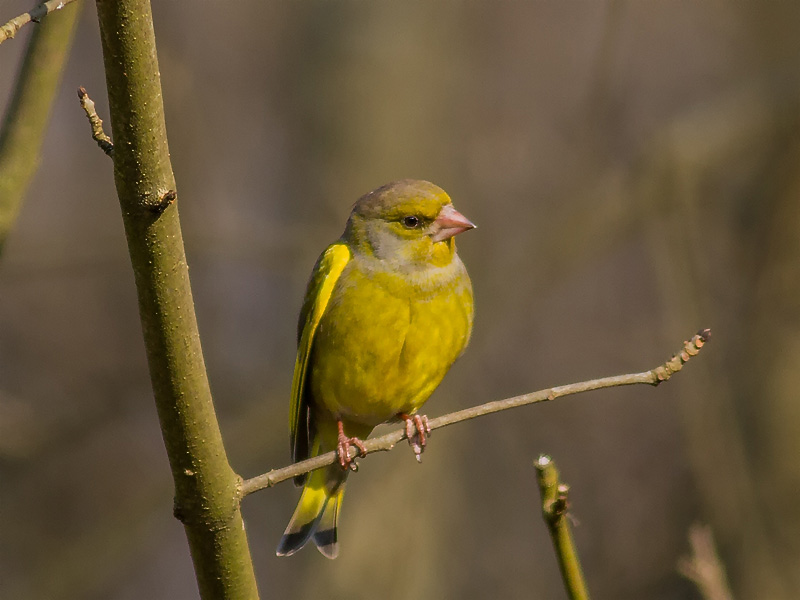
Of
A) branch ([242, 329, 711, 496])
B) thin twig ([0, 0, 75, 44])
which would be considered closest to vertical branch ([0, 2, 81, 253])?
branch ([242, 329, 711, 496])

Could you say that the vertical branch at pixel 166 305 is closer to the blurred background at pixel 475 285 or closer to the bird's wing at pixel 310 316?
the bird's wing at pixel 310 316

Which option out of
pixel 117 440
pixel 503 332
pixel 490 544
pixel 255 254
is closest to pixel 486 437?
pixel 490 544

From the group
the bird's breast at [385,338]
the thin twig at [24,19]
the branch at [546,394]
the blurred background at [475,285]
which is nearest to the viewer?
the thin twig at [24,19]

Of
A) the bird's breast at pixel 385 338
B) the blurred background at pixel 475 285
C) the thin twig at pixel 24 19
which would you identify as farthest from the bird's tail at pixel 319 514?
the thin twig at pixel 24 19

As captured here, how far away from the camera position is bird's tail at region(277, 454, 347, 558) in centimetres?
437

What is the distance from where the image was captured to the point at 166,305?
85.8 inches

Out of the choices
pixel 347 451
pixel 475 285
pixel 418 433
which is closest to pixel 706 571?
pixel 347 451

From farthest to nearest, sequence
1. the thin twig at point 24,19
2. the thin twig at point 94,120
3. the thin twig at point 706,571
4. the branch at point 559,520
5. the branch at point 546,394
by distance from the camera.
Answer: the thin twig at point 706,571, the branch at point 546,394, the branch at point 559,520, the thin twig at point 94,120, the thin twig at point 24,19

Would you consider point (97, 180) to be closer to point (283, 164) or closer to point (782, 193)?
point (283, 164)

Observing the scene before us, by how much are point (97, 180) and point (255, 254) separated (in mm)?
2670

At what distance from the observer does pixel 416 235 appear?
4.12 metres

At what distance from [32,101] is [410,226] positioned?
1598 mm

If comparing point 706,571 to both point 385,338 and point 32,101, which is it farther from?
point 32,101

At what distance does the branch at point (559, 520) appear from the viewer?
2.26 metres
